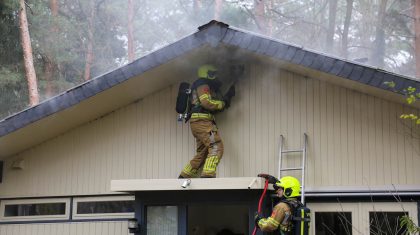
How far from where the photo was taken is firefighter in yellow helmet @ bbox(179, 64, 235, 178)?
26.2 feet

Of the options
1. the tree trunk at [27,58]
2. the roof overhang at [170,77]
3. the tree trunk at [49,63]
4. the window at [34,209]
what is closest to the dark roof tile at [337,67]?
the roof overhang at [170,77]

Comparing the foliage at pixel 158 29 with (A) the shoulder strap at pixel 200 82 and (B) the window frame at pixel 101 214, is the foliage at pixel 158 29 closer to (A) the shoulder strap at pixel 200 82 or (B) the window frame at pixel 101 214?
(B) the window frame at pixel 101 214

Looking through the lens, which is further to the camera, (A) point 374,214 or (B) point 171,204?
(B) point 171,204

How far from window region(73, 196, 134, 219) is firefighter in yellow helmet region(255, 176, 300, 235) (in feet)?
7.74

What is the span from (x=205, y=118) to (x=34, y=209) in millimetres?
3013

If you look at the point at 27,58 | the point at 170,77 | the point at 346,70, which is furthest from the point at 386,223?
the point at 27,58

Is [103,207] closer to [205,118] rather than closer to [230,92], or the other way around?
[205,118]

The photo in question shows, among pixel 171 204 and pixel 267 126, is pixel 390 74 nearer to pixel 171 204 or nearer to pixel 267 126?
pixel 267 126

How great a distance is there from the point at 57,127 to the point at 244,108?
8.78 ft

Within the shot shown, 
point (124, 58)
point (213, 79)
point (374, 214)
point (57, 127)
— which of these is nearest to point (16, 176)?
point (57, 127)

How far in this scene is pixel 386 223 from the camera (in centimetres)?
741

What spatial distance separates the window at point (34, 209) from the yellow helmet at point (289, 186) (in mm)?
3383

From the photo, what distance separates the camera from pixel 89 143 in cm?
891

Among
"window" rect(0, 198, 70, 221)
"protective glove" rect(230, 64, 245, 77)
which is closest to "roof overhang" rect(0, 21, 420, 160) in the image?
"protective glove" rect(230, 64, 245, 77)
